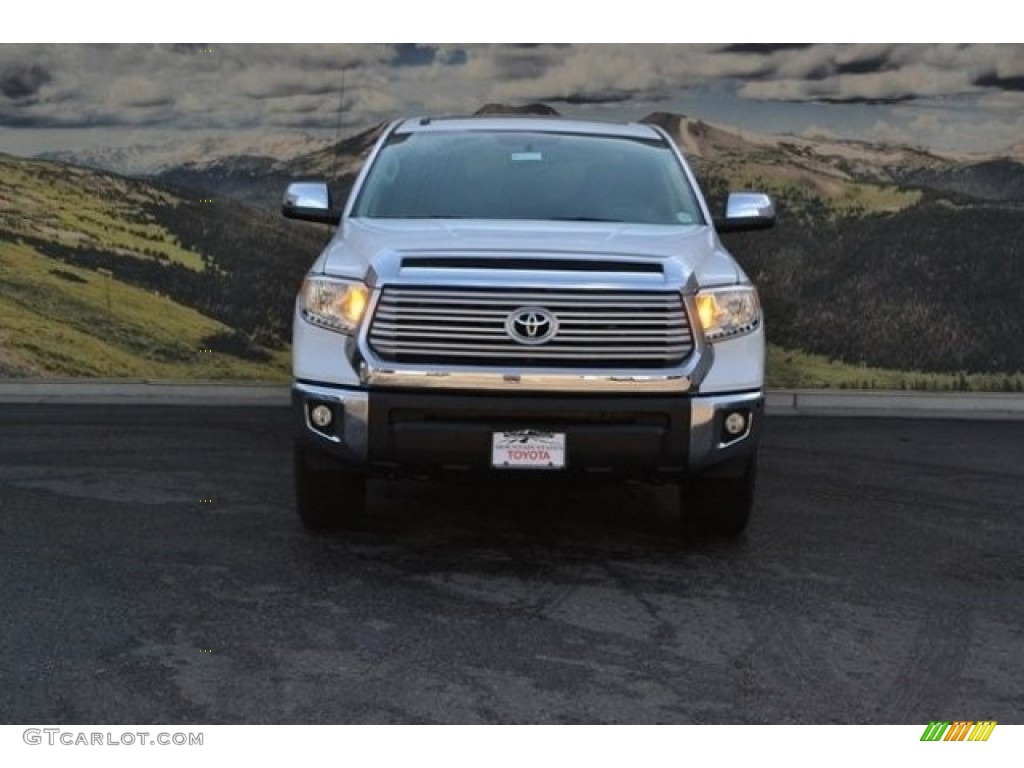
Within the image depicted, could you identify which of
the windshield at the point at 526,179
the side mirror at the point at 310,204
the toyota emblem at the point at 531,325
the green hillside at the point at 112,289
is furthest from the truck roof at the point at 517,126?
the green hillside at the point at 112,289

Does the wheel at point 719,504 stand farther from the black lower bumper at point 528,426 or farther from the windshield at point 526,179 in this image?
the windshield at point 526,179

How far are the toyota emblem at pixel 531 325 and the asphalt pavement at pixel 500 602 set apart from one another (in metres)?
1.00

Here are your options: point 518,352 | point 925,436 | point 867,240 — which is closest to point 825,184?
point 867,240

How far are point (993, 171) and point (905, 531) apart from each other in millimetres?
5872

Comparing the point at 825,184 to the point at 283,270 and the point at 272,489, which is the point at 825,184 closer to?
the point at 283,270

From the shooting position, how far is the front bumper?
5691 millimetres

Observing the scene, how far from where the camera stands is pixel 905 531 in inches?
275

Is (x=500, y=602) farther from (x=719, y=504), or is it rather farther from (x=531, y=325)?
(x=719, y=504)

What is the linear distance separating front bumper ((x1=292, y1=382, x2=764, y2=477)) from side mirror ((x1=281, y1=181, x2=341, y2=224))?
1522 millimetres

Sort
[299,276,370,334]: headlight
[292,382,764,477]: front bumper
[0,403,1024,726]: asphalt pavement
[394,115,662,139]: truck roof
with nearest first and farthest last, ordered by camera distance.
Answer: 1. [0,403,1024,726]: asphalt pavement
2. [292,382,764,477]: front bumper
3. [299,276,370,334]: headlight
4. [394,115,662,139]: truck roof

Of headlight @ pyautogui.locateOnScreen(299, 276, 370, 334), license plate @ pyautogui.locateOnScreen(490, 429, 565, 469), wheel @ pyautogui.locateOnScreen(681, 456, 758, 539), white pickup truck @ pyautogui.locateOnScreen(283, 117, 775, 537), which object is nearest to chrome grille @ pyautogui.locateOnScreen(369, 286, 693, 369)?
white pickup truck @ pyautogui.locateOnScreen(283, 117, 775, 537)
